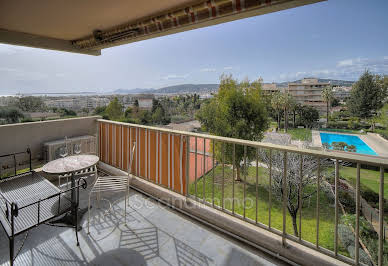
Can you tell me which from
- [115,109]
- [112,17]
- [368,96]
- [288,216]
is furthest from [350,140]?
[112,17]

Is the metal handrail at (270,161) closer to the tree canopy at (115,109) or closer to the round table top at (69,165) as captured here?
the round table top at (69,165)

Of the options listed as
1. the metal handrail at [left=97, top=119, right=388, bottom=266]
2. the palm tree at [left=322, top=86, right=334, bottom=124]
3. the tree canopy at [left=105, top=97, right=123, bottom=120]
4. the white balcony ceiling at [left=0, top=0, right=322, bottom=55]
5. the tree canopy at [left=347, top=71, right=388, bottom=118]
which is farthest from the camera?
the palm tree at [left=322, top=86, right=334, bottom=124]

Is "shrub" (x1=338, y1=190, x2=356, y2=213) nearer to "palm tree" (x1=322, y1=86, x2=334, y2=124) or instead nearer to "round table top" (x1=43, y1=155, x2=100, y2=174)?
"round table top" (x1=43, y1=155, x2=100, y2=174)

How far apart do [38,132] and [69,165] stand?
1.57 meters

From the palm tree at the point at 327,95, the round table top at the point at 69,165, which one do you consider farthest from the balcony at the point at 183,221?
the palm tree at the point at 327,95

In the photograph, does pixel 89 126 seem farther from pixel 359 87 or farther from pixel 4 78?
pixel 359 87

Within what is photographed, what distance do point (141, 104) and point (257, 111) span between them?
20746 mm

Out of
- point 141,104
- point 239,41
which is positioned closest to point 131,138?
point 141,104

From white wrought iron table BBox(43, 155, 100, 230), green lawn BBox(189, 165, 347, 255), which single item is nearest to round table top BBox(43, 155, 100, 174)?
white wrought iron table BBox(43, 155, 100, 230)

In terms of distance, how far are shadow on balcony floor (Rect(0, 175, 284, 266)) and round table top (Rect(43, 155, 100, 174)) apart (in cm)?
55

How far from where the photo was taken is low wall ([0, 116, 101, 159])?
277 cm

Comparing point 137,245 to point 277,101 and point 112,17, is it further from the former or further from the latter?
point 277,101

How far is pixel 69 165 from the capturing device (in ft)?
6.75

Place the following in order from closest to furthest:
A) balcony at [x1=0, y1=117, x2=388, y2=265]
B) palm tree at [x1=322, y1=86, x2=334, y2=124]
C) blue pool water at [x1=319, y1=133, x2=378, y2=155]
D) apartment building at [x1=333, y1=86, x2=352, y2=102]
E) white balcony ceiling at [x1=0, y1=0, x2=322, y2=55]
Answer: balcony at [x1=0, y1=117, x2=388, y2=265], white balcony ceiling at [x1=0, y1=0, x2=322, y2=55], blue pool water at [x1=319, y1=133, x2=378, y2=155], apartment building at [x1=333, y1=86, x2=352, y2=102], palm tree at [x1=322, y1=86, x2=334, y2=124]
